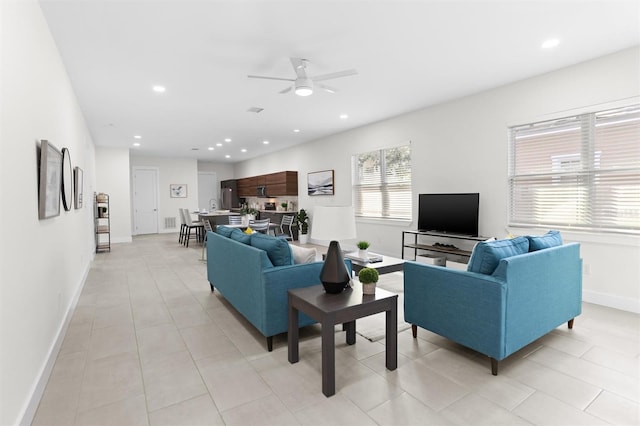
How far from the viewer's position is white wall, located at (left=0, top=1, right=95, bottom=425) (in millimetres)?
1688

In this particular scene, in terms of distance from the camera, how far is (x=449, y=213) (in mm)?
5000

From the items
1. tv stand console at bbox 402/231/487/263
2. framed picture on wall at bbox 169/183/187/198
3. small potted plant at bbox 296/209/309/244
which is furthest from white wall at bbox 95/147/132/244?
tv stand console at bbox 402/231/487/263

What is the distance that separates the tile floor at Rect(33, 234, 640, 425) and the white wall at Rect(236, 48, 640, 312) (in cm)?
54

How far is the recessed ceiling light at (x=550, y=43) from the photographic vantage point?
127 inches

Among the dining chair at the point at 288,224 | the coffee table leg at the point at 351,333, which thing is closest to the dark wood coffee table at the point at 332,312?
the coffee table leg at the point at 351,333

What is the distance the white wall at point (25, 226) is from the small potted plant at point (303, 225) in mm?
5892

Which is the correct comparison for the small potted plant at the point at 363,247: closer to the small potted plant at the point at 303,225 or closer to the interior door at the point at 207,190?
the small potted plant at the point at 303,225

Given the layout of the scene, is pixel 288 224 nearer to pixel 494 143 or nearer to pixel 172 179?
pixel 172 179

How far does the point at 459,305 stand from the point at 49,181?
3199 millimetres

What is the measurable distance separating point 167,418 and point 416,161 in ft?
16.5

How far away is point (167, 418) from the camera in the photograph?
A: 1896mm

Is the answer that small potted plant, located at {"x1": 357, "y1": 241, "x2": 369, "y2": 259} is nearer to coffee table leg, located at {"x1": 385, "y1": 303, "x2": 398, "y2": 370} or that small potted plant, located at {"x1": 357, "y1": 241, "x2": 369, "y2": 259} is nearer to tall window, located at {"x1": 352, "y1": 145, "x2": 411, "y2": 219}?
coffee table leg, located at {"x1": 385, "y1": 303, "x2": 398, "y2": 370}

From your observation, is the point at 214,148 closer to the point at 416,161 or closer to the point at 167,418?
the point at 416,161

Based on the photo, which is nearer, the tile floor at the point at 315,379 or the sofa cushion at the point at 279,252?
the tile floor at the point at 315,379
